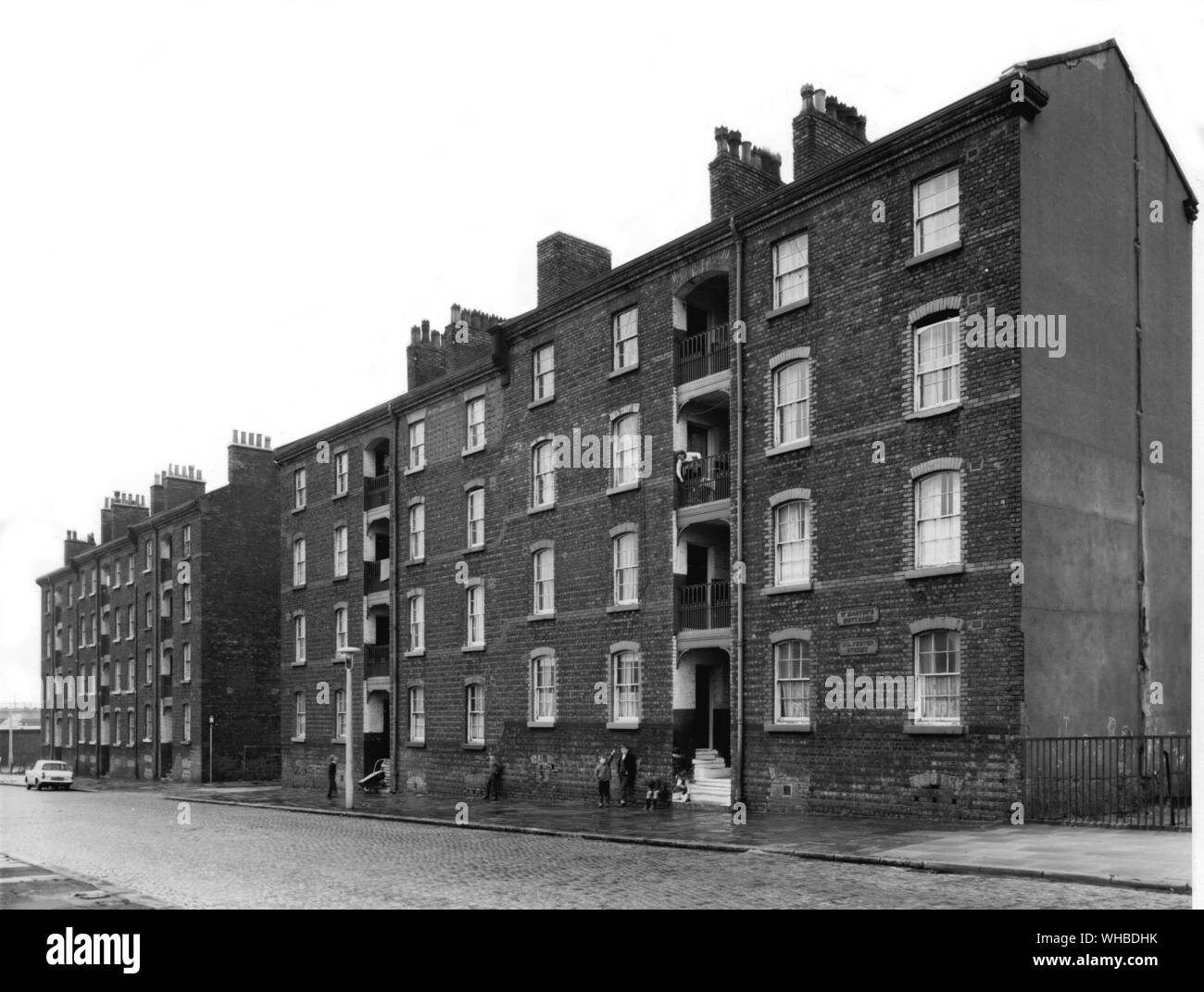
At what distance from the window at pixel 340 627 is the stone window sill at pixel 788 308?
2216 centimetres

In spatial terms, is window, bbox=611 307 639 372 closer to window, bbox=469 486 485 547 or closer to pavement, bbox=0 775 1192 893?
window, bbox=469 486 485 547

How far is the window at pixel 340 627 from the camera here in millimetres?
→ 42250

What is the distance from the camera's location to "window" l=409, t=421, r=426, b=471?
3859cm

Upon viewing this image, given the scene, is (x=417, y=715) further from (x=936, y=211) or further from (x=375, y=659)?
(x=936, y=211)

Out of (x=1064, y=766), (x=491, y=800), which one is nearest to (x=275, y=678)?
(x=491, y=800)

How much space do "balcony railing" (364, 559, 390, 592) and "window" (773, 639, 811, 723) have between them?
18511 millimetres

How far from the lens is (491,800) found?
32.1 meters

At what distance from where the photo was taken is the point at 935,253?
882 inches

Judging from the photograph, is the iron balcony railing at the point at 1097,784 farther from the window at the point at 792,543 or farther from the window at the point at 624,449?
the window at the point at 624,449

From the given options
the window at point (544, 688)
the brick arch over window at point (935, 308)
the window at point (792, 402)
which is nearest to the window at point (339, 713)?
the window at point (544, 688)

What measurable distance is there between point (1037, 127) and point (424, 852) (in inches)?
666

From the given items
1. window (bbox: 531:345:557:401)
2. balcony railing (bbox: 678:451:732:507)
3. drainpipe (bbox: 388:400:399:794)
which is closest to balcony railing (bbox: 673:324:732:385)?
balcony railing (bbox: 678:451:732:507)

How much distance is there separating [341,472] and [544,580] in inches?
540
